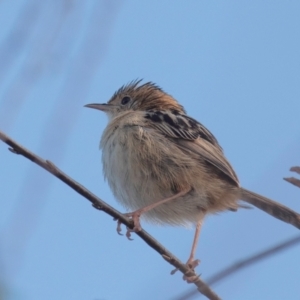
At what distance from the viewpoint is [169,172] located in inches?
209

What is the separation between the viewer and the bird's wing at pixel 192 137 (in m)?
5.51

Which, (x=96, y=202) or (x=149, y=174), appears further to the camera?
(x=149, y=174)

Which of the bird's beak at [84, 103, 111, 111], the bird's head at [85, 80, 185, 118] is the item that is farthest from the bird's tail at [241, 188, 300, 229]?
the bird's beak at [84, 103, 111, 111]

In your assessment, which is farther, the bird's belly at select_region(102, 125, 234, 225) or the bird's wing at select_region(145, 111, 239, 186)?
the bird's wing at select_region(145, 111, 239, 186)

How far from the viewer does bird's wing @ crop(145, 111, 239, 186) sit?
5.51m

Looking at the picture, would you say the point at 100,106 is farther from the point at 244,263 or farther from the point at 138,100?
the point at 244,263

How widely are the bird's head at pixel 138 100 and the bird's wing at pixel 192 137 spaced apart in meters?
1.00

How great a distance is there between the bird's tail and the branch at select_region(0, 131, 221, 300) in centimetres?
96

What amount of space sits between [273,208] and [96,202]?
7.76 feet

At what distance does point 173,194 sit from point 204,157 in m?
0.48

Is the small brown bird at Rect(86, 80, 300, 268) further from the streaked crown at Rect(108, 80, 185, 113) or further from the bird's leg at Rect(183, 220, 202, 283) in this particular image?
the streaked crown at Rect(108, 80, 185, 113)

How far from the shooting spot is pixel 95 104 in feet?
22.9

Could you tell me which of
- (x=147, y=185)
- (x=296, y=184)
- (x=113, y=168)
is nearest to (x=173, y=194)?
(x=147, y=185)

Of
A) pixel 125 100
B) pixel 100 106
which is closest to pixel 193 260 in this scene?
pixel 100 106
